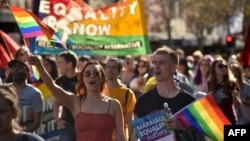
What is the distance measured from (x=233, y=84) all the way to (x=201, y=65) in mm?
4046

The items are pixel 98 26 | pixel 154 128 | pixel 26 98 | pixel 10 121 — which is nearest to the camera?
pixel 10 121

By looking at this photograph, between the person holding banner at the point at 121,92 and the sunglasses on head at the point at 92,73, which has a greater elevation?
the sunglasses on head at the point at 92,73

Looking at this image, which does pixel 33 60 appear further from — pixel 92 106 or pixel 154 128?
pixel 154 128

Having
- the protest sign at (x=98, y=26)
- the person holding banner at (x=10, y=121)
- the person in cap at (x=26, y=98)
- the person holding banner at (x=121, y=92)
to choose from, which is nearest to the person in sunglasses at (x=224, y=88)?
the person holding banner at (x=121, y=92)

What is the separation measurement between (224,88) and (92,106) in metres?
2.65

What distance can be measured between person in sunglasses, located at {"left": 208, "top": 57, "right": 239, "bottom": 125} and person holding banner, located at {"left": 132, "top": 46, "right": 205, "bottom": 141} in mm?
2006

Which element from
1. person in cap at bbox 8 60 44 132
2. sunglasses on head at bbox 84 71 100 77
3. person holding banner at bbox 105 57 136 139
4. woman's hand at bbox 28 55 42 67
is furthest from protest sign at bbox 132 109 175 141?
person in cap at bbox 8 60 44 132

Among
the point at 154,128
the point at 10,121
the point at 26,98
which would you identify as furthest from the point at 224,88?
the point at 10,121

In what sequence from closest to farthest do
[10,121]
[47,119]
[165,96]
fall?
[10,121] < [165,96] < [47,119]

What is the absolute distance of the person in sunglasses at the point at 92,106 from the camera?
7664 mm

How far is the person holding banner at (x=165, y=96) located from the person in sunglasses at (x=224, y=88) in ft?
6.58

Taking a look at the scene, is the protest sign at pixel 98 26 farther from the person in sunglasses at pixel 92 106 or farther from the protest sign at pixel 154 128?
the protest sign at pixel 154 128

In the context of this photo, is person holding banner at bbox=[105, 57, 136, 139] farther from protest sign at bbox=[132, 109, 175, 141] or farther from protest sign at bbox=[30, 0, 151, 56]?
protest sign at bbox=[30, 0, 151, 56]

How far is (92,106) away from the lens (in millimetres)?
7809
